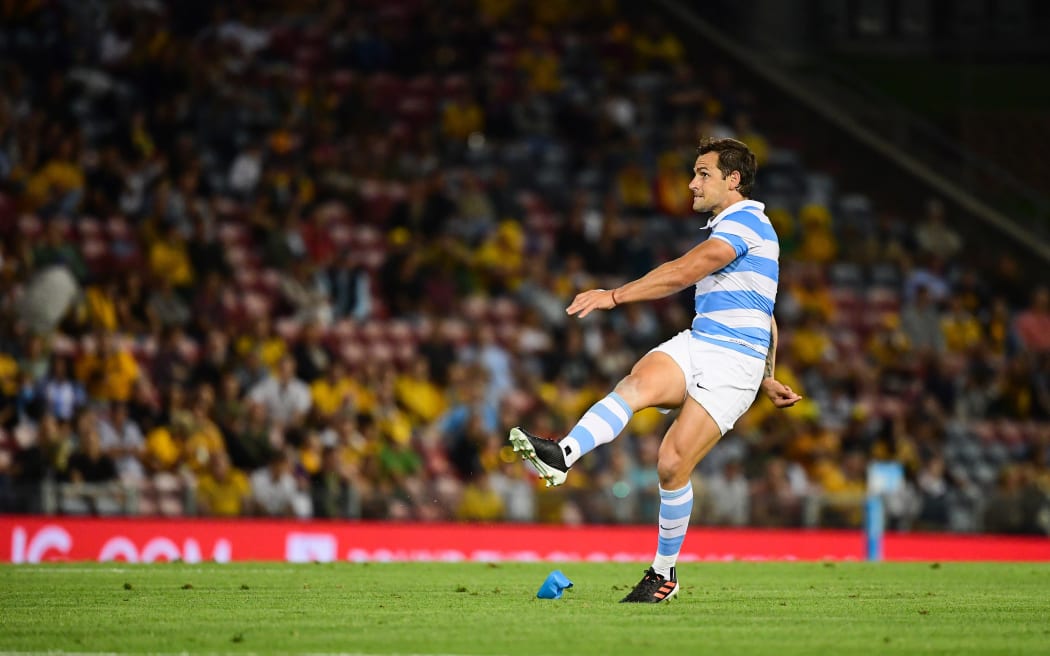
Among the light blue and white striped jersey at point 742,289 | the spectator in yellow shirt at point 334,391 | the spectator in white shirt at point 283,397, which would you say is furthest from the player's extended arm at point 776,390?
the spectator in yellow shirt at point 334,391

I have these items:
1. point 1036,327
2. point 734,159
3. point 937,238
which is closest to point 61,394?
point 734,159

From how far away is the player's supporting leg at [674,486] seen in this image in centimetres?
905

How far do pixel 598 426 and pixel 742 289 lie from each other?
1.21m

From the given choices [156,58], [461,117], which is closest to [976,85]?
[461,117]

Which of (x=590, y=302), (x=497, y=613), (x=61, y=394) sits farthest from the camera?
(x=61, y=394)

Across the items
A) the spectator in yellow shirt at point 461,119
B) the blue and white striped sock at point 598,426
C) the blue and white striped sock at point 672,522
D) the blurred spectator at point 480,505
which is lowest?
the blue and white striped sock at point 672,522

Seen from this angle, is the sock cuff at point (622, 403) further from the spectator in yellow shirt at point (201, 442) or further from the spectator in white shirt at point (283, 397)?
the spectator in white shirt at point (283, 397)

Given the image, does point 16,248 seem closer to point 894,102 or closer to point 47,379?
point 47,379

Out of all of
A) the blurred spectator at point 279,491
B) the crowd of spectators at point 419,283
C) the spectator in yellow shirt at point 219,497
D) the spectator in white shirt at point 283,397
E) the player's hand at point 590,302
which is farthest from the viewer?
the spectator in white shirt at point 283,397

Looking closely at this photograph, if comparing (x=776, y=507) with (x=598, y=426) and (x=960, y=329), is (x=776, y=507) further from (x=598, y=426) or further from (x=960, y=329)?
(x=598, y=426)

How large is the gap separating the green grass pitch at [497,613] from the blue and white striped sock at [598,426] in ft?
2.80

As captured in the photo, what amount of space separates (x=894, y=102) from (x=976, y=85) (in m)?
2.40

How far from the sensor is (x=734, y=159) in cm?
938

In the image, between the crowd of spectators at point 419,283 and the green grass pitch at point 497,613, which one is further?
the crowd of spectators at point 419,283
